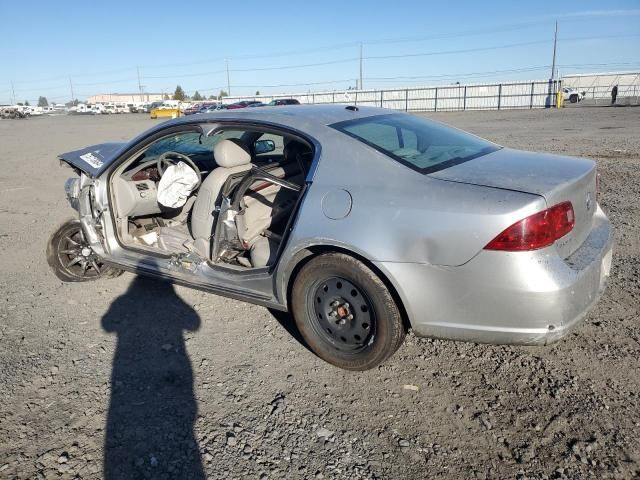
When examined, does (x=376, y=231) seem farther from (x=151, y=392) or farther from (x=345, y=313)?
(x=151, y=392)

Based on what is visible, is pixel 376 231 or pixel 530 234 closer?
pixel 530 234

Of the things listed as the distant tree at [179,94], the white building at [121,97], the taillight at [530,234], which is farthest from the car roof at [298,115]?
the white building at [121,97]

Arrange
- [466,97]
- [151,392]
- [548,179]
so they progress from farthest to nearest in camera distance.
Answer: [466,97]
[151,392]
[548,179]

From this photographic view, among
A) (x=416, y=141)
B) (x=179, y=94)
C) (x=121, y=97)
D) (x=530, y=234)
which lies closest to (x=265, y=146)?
(x=416, y=141)

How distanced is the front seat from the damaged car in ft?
0.04

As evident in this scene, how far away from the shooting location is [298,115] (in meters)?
3.28

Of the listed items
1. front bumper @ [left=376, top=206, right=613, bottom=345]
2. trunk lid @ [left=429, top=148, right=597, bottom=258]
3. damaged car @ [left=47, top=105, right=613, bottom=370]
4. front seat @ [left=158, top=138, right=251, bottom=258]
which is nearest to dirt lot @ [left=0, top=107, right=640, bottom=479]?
damaged car @ [left=47, top=105, right=613, bottom=370]

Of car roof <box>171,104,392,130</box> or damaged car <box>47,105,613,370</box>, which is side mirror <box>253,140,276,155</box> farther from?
car roof <box>171,104,392,130</box>

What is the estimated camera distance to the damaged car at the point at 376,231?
7.85 feet

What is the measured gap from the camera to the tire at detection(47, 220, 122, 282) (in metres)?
4.59

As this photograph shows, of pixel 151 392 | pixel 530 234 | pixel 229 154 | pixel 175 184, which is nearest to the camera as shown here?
pixel 530 234

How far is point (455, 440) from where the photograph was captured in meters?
2.41

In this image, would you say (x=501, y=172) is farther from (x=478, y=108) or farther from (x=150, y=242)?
(x=478, y=108)

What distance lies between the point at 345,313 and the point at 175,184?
6.94 ft
